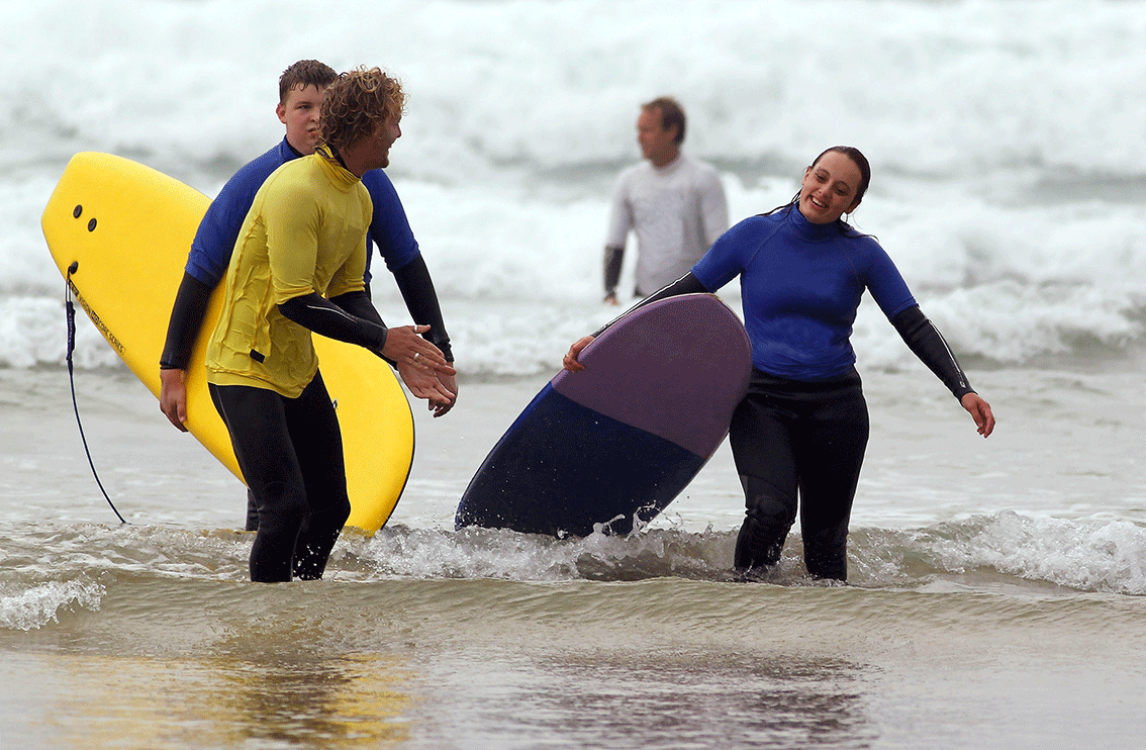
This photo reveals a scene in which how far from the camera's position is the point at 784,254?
3604mm

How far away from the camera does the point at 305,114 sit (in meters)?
3.45

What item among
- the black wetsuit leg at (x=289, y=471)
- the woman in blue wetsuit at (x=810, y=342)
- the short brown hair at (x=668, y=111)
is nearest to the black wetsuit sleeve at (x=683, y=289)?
the woman in blue wetsuit at (x=810, y=342)

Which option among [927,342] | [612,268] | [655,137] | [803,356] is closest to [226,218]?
[803,356]

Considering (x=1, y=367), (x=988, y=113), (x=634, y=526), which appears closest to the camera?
(x=634, y=526)

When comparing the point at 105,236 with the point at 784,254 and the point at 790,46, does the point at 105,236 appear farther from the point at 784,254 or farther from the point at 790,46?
the point at 790,46

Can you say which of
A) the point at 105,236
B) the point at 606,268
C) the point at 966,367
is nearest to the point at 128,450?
the point at 105,236

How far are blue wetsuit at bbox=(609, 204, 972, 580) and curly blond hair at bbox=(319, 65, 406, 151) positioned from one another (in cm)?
113

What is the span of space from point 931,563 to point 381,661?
2342mm

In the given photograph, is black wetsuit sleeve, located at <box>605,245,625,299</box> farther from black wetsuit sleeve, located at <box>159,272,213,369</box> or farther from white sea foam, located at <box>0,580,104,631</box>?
white sea foam, located at <box>0,580,104,631</box>

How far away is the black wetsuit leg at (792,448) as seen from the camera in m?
3.58

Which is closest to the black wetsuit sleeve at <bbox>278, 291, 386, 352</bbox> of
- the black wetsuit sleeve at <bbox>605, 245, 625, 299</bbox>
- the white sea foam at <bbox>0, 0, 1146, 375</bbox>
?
the black wetsuit sleeve at <bbox>605, 245, 625, 299</bbox>

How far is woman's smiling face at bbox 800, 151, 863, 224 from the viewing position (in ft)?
11.6

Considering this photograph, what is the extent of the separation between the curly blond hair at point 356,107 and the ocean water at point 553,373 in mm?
1161

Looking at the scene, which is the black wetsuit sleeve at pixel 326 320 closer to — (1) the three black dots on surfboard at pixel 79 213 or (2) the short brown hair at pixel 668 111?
(1) the three black dots on surfboard at pixel 79 213
